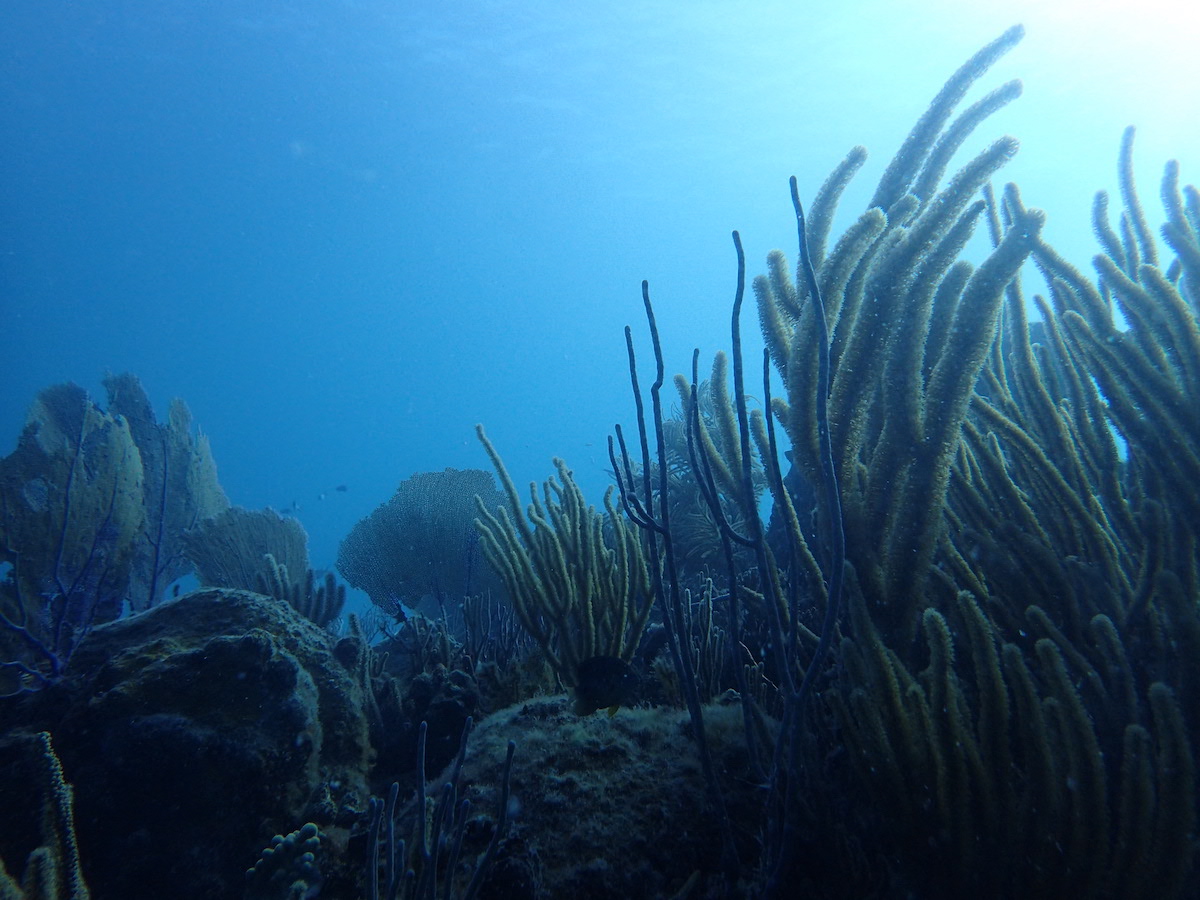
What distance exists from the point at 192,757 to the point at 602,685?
188cm

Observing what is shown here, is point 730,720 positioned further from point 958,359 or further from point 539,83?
point 539,83

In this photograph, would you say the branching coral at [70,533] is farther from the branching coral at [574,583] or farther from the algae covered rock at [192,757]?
the branching coral at [574,583]

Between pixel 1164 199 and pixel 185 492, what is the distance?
12891mm

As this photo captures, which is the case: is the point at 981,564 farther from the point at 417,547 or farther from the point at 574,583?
the point at 417,547

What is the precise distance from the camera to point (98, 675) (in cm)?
280

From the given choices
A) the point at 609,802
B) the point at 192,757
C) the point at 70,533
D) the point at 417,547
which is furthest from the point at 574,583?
the point at 70,533

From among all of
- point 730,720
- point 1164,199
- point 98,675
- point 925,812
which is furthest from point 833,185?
point 98,675

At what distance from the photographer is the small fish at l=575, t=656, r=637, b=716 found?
2818 mm

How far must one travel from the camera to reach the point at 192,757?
2.55m

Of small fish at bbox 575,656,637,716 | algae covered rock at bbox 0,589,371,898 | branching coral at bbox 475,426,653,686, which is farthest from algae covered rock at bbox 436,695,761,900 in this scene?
algae covered rock at bbox 0,589,371,898

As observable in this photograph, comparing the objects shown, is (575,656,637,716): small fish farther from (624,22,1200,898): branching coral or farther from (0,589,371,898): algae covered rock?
(0,589,371,898): algae covered rock

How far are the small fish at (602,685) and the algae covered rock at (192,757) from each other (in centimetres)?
130

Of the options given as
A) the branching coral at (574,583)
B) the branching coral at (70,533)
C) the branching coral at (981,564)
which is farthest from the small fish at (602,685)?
the branching coral at (70,533)

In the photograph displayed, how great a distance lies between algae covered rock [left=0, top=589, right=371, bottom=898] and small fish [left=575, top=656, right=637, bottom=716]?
1.30 m
